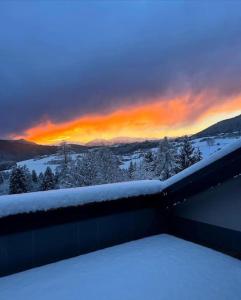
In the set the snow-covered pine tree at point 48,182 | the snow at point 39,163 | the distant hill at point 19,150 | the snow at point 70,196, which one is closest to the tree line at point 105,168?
the snow-covered pine tree at point 48,182

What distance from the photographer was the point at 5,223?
11.1ft

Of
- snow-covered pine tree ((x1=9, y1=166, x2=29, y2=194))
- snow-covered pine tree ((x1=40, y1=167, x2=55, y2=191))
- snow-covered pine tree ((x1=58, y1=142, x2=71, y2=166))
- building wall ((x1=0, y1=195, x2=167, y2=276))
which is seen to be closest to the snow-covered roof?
building wall ((x1=0, y1=195, x2=167, y2=276))

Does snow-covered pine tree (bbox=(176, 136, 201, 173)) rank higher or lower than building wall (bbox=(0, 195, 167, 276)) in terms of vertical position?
higher

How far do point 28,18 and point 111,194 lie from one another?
9.16 meters

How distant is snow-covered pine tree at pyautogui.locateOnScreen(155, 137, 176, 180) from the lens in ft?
119

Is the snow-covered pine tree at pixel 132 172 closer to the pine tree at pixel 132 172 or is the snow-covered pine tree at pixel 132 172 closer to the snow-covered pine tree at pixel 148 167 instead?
the pine tree at pixel 132 172

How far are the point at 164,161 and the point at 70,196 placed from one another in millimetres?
33608

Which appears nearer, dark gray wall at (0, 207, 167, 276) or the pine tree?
dark gray wall at (0, 207, 167, 276)

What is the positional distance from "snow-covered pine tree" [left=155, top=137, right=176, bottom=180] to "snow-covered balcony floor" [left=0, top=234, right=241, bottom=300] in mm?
32101

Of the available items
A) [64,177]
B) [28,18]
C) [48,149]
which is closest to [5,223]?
[28,18]

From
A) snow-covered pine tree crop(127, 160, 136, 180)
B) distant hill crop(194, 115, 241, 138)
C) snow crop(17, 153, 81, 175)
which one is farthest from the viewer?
snow crop(17, 153, 81, 175)

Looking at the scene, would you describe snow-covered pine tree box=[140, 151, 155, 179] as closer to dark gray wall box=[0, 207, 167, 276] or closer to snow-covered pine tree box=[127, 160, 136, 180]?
snow-covered pine tree box=[127, 160, 136, 180]

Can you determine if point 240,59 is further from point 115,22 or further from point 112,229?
point 112,229

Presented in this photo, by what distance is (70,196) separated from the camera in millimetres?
3887
